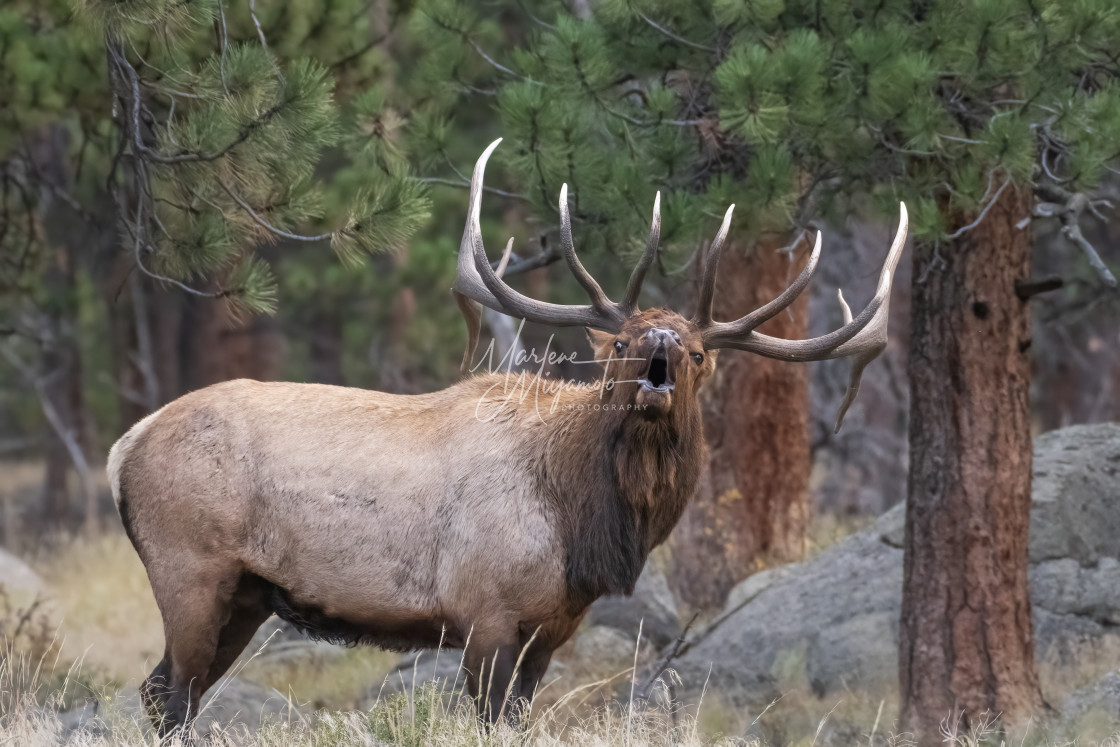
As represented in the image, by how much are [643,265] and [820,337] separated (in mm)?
999

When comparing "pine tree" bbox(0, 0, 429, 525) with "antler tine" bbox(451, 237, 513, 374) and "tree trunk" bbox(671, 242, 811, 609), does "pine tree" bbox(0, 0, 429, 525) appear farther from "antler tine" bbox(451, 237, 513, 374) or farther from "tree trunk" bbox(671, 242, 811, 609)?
"tree trunk" bbox(671, 242, 811, 609)

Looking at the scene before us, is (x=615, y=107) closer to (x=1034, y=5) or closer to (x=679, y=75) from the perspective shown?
(x=679, y=75)

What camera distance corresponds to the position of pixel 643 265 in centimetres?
507

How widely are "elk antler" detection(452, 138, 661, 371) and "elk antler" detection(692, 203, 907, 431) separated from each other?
35 centimetres

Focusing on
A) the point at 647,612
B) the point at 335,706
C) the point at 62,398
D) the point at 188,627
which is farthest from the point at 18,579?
the point at 62,398

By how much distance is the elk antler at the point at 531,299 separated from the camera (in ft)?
17.1

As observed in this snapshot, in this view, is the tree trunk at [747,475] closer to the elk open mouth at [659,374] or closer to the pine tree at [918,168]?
the pine tree at [918,168]

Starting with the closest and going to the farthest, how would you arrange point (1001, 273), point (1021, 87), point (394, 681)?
point (1021, 87), point (1001, 273), point (394, 681)

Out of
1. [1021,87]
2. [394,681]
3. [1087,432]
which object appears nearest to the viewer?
[1021,87]

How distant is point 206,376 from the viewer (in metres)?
13.1

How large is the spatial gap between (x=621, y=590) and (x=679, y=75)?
9.55 ft

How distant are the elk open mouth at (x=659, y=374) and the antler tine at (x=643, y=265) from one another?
0.36 m

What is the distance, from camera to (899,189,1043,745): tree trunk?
244 inches

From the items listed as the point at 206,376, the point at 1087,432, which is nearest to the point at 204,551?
the point at 1087,432
